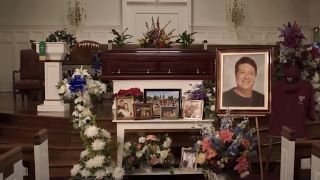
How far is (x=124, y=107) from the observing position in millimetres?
4363

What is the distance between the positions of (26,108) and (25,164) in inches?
132

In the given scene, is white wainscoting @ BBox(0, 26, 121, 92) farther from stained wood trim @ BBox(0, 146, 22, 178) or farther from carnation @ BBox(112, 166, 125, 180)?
stained wood trim @ BBox(0, 146, 22, 178)

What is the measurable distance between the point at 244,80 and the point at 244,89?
73 millimetres

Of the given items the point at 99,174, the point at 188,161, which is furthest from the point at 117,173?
the point at 188,161

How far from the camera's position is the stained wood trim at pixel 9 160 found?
9.09 ft

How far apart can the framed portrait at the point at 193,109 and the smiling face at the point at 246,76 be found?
33.8 inches

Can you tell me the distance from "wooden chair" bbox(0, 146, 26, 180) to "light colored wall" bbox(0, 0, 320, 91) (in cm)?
788

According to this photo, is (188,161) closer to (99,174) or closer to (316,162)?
(99,174)

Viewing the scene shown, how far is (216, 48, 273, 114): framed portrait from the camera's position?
348 cm

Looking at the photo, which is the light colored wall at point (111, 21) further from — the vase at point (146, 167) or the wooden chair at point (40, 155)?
the wooden chair at point (40, 155)

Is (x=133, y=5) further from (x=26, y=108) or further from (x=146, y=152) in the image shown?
(x=146, y=152)

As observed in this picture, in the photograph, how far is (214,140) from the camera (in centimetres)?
319

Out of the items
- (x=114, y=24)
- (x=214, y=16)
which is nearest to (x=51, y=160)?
(x=114, y=24)

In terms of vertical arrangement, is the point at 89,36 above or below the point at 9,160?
above
